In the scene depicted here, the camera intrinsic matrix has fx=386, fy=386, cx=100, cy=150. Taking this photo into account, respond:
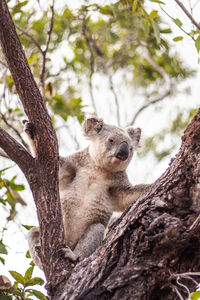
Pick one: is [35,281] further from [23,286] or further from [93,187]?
[93,187]

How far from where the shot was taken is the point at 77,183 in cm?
373

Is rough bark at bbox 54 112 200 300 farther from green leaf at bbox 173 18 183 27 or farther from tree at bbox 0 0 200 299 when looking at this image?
green leaf at bbox 173 18 183 27

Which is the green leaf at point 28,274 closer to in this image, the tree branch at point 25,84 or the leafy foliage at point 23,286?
the leafy foliage at point 23,286

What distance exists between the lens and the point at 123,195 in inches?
147

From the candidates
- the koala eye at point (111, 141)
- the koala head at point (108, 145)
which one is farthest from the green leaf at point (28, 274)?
the koala eye at point (111, 141)

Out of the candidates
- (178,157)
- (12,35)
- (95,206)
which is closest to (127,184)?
(95,206)

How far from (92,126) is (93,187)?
0.79 meters

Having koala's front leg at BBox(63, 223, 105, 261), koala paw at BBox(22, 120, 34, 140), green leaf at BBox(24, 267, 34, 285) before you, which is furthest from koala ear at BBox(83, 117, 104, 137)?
green leaf at BBox(24, 267, 34, 285)

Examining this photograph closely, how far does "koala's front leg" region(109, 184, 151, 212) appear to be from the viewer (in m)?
3.59

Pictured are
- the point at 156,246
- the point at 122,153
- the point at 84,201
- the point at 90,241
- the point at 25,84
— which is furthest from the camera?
the point at 122,153

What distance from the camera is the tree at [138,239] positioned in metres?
2.06

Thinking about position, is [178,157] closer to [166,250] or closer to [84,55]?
[166,250]

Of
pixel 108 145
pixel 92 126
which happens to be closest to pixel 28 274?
pixel 108 145

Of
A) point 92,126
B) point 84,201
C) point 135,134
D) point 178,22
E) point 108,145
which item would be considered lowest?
point 84,201
